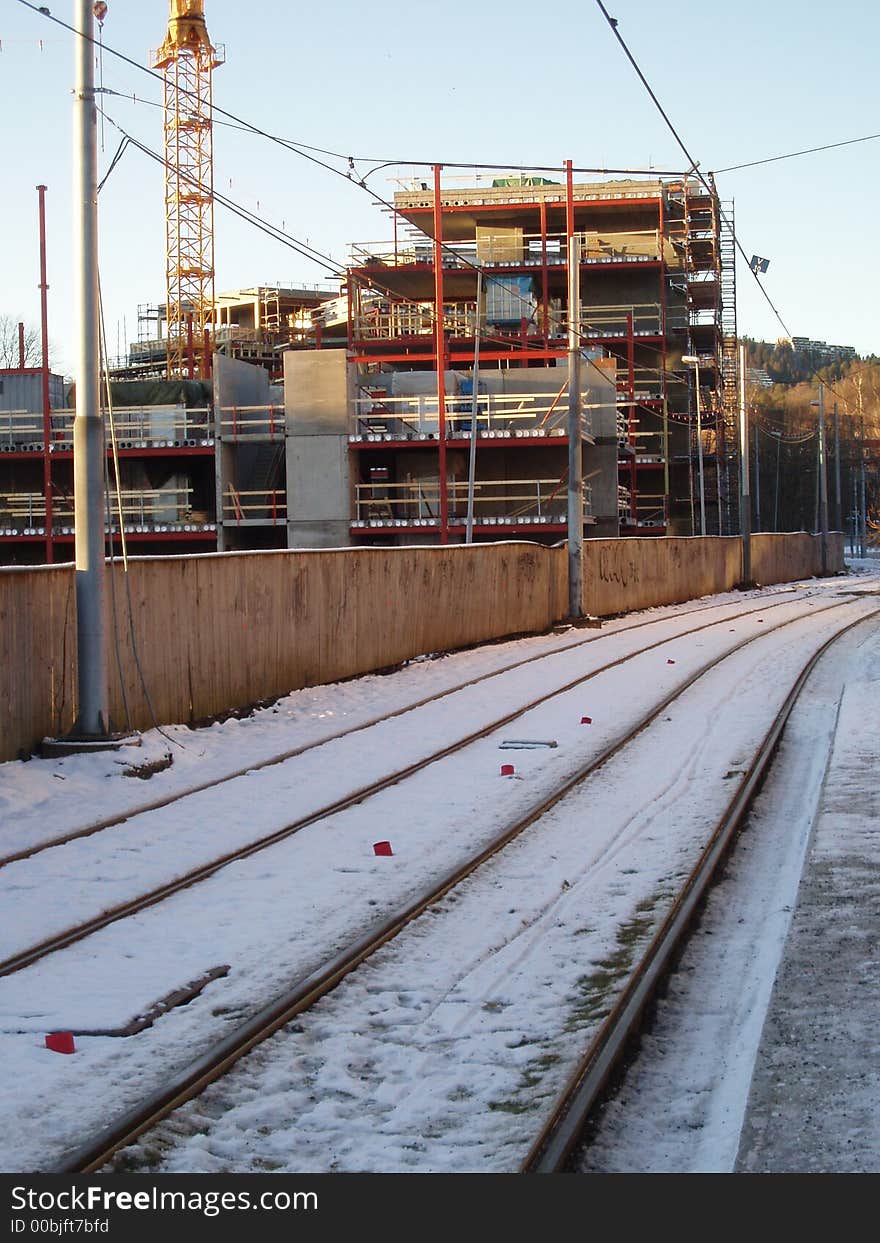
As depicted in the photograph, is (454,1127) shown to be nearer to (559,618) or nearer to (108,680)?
(108,680)

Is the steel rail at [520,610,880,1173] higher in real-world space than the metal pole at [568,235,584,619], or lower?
lower

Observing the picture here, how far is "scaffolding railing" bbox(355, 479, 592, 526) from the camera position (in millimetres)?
48312

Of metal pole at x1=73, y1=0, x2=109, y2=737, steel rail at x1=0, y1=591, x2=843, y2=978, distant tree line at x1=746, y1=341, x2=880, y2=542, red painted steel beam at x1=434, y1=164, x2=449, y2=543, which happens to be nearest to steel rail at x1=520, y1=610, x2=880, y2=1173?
steel rail at x1=0, y1=591, x2=843, y2=978

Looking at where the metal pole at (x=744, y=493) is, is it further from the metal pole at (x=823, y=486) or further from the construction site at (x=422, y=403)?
the metal pole at (x=823, y=486)

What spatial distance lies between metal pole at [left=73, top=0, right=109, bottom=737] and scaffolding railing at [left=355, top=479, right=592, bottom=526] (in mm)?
33474

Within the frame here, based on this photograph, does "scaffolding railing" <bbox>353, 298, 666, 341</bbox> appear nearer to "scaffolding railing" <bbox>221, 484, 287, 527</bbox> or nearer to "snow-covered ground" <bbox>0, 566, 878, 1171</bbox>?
"scaffolding railing" <bbox>221, 484, 287, 527</bbox>

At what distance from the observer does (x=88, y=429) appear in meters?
14.0

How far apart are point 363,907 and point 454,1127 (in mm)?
3265

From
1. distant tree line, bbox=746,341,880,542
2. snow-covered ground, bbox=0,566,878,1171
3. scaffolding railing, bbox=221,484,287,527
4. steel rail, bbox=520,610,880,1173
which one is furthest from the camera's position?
distant tree line, bbox=746,341,880,542

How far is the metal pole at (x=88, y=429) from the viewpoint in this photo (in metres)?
13.8

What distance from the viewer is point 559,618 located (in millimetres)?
33406

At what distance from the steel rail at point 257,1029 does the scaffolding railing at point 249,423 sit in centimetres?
4139

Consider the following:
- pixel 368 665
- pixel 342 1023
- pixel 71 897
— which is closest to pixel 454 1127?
pixel 342 1023

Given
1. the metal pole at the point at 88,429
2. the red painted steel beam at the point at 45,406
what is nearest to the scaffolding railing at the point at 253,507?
the red painted steel beam at the point at 45,406
